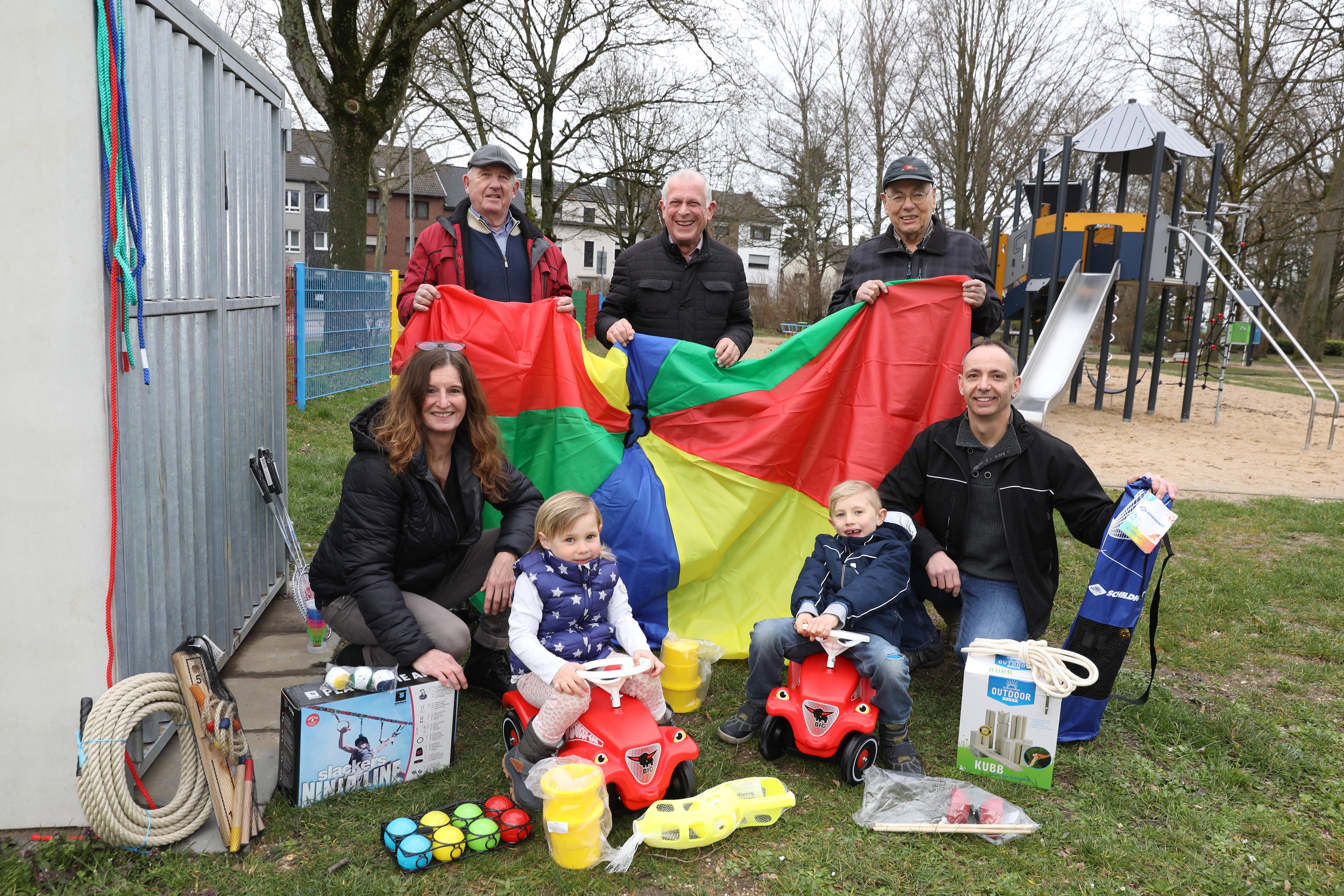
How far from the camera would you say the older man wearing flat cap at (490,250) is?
14.6 feet

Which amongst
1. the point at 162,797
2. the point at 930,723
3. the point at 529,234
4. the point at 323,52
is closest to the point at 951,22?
the point at 323,52

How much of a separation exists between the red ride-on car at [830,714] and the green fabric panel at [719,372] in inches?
Answer: 59.2

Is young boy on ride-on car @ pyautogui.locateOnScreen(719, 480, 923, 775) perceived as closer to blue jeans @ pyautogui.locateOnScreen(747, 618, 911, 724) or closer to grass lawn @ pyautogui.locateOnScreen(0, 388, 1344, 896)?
blue jeans @ pyautogui.locateOnScreen(747, 618, 911, 724)

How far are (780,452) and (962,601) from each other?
42.8 inches

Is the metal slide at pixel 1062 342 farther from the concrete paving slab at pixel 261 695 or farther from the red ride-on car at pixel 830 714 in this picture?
the concrete paving slab at pixel 261 695

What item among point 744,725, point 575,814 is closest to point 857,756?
point 744,725

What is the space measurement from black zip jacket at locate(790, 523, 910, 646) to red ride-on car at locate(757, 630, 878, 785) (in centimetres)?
12

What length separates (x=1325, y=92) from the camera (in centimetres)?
2144

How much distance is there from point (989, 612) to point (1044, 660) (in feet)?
1.86

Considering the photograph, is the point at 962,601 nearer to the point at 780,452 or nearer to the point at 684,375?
the point at 780,452

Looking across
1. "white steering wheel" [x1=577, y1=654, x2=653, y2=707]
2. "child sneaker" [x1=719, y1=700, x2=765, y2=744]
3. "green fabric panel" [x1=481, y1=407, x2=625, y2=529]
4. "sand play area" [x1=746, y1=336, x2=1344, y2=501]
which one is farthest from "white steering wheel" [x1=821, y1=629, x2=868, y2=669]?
"sand play area" [x1=746, y1=336, x2=1344, y2=501]

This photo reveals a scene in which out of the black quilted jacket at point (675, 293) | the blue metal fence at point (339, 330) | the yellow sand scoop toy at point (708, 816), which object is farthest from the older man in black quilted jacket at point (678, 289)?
the blue metal fence at point (339, 330)

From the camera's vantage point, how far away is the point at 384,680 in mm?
3006

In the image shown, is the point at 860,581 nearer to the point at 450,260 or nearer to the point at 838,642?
the point at 838,642
